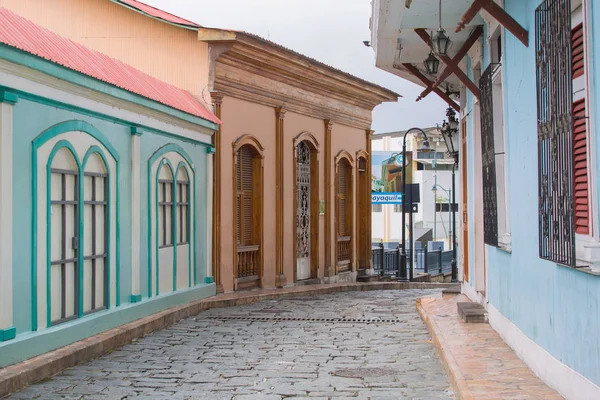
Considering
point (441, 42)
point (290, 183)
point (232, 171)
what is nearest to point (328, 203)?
point (290, 183)

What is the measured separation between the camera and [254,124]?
17.6 metres

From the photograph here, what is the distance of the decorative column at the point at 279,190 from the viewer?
730 inches

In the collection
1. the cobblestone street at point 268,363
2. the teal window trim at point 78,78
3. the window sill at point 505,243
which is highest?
the teal window trim at point 78,78

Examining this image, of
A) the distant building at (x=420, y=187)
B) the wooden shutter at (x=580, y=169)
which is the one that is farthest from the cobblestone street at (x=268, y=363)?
the distant building at (x=420, y=187)

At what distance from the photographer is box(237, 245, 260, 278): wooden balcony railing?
17.4m

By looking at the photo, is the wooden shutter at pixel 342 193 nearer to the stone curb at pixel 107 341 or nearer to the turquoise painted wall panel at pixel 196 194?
the stone curb at pixel 107 341

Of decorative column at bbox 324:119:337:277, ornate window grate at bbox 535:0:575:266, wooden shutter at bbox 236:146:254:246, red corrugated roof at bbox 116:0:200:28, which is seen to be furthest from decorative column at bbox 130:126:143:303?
decorative column at bbox 324:119:337:277

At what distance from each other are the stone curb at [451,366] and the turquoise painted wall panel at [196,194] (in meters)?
4.13

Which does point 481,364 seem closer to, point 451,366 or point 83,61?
point 451,366

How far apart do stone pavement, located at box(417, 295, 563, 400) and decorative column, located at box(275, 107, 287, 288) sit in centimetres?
712

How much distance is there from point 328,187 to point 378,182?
46611 mm

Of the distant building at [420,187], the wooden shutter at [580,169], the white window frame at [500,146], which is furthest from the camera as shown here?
the distant building at [420,187]

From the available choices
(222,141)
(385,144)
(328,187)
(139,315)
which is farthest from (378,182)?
(139,315)

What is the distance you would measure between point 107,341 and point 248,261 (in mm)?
7831
